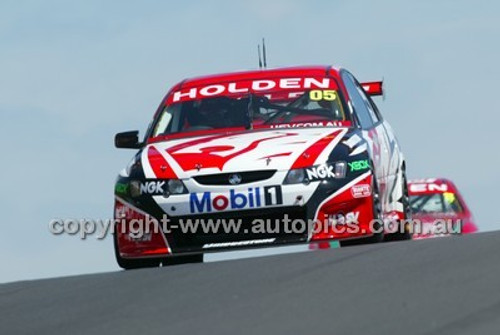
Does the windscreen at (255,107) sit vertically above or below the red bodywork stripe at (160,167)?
above

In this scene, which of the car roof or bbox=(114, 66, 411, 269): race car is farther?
the car roof

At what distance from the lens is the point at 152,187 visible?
10.5 meters

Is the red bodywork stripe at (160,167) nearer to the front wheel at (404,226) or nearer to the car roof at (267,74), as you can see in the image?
the car roof at (267,74)

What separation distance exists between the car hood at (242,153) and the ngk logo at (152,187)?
2.3 inches

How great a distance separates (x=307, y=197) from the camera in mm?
10398

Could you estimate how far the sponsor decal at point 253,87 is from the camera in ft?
39.4

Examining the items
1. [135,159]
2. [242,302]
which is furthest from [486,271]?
[135,159]

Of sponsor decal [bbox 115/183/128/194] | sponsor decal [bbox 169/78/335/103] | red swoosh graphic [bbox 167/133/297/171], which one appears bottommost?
sponsor decal [bbox 115/183/128/194]

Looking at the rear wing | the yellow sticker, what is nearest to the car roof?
the rear wing

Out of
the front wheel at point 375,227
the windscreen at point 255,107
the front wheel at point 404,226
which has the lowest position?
the front wheel at point 404,226

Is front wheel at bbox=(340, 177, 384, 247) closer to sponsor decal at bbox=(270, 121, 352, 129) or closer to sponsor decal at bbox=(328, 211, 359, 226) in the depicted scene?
sponsor decal at bbox=(328, 211, 359, 226)

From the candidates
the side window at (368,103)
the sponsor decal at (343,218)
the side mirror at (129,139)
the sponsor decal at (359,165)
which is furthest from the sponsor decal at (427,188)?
the sponsor decal at (343,218)

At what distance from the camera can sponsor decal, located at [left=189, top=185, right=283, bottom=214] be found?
10398mm

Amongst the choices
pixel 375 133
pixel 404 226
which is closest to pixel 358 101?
pixel 375 133
